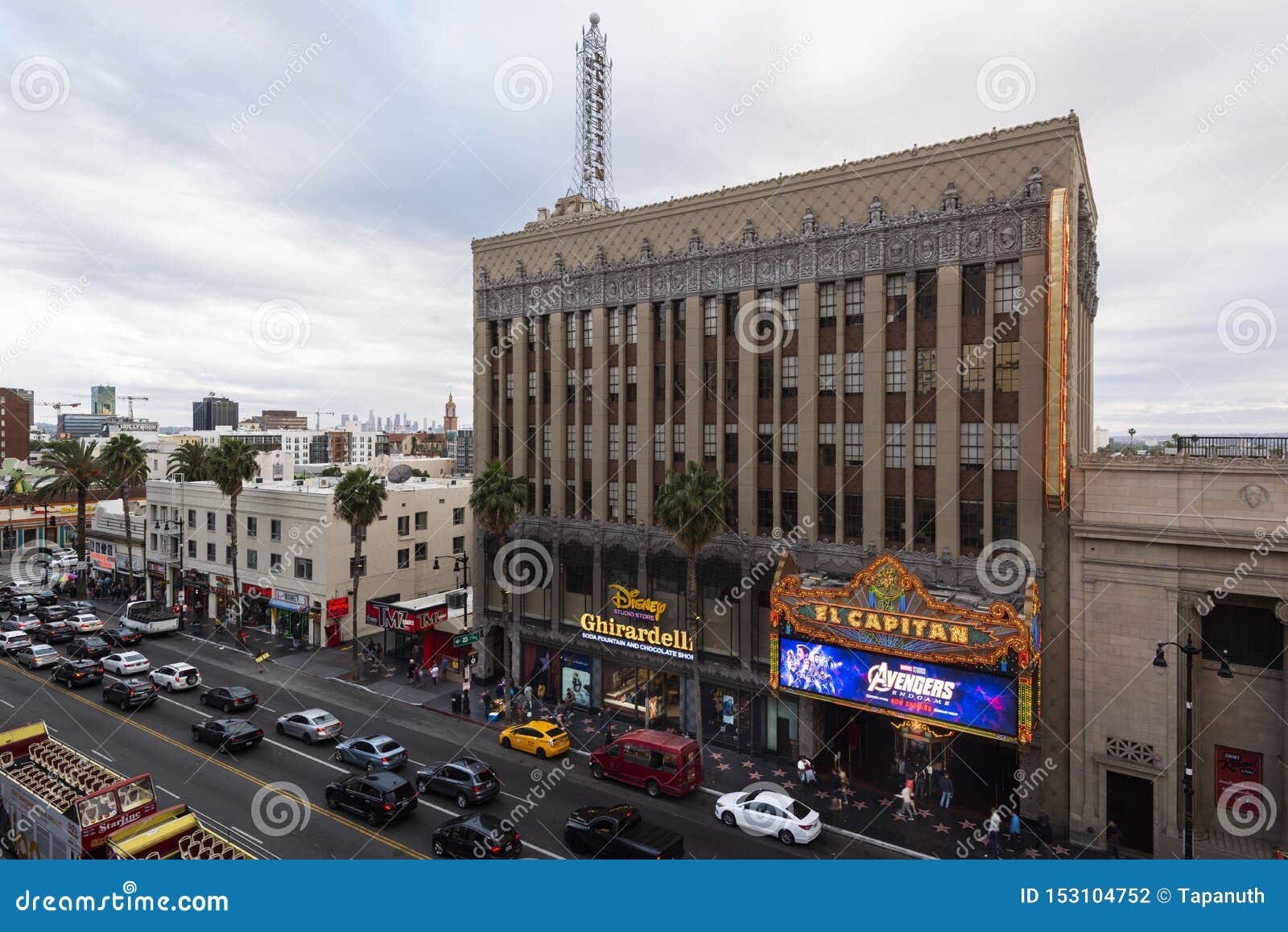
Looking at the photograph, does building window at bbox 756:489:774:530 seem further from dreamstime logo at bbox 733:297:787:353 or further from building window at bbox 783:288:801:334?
building window at bbox 783:288:801:334

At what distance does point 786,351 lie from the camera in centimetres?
3425

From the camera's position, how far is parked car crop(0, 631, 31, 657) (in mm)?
48906

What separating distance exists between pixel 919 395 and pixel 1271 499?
40.7 ft

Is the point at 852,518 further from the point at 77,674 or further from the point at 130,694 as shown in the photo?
the point at 77,674

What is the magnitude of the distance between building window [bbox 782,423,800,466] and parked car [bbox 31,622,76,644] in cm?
5505

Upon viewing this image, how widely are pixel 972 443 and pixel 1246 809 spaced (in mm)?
15981

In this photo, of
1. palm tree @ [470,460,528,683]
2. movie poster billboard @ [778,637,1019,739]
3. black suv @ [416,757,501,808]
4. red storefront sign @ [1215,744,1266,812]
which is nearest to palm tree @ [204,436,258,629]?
palm tree @ [470,460,528,683]

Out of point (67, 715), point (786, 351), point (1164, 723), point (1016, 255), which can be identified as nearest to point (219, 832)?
point (67, 715)

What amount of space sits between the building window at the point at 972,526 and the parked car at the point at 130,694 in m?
43.0

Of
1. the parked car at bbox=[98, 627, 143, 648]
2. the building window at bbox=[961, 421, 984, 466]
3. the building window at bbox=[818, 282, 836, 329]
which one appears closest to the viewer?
the building window at bbox=[961, 421, 984, 466]

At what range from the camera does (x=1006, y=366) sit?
28703 millimetres

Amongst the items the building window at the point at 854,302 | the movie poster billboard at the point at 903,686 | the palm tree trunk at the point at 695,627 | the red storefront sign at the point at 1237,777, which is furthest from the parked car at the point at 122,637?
the red storefront sign at the point at 1237,777

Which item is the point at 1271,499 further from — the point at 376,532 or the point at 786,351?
the point at 376,532

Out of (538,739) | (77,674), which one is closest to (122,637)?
(77,674)
